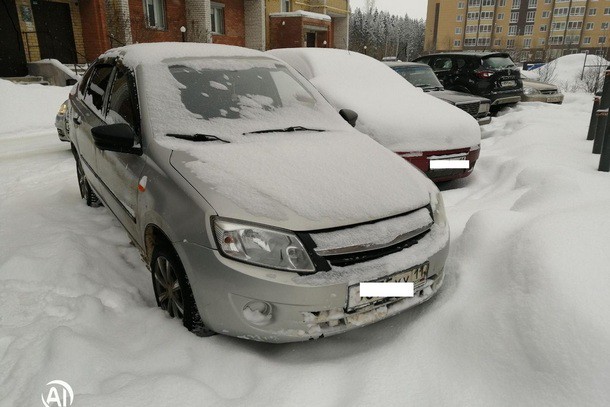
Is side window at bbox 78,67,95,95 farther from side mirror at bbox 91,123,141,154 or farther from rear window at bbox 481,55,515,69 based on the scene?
rear window at bbox 481,55,515,69

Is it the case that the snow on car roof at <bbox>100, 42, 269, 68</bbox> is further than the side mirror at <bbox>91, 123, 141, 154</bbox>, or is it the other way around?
the snow on car roof at <bbox>100, 42, 269, 68</bbox>

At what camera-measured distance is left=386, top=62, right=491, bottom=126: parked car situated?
7.43 m

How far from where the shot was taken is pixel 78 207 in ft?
14.5

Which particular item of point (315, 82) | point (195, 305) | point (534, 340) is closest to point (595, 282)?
point (534, 340)

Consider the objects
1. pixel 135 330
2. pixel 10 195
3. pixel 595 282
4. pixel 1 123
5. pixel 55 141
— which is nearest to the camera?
pixel 595 282

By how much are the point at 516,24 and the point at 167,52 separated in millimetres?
87486

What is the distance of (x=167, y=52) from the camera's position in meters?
3.23

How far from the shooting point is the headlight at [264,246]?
2.00m

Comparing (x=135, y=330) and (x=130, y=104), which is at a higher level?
(x=130, y=104)

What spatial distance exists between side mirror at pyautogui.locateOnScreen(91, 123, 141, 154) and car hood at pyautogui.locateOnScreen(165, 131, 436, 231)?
27cm

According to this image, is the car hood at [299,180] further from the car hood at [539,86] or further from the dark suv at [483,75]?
the car hood at [539,86]

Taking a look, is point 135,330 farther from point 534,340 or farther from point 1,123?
point 1,123

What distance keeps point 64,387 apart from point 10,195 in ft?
12.4

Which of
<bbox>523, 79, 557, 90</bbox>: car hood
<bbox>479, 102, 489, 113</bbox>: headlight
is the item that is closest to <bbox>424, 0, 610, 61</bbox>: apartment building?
<bbox>523, 79, 557, 90</bbox>: car hood
